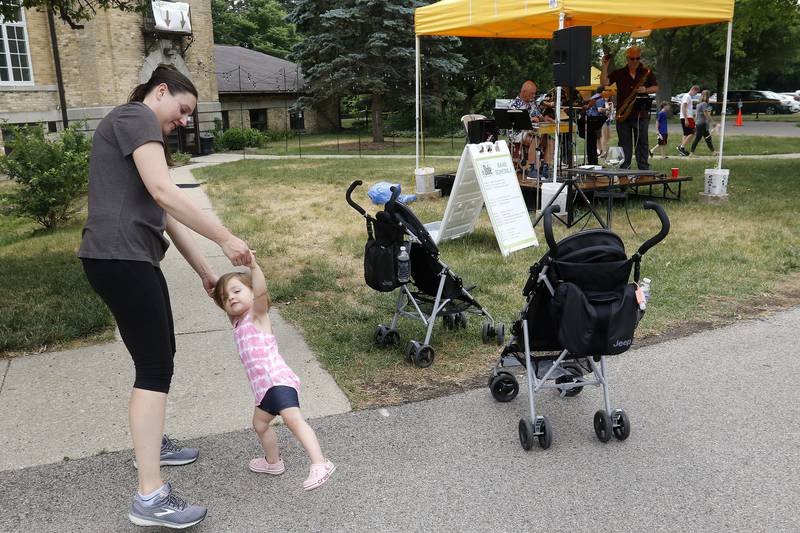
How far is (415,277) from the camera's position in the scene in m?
5.31

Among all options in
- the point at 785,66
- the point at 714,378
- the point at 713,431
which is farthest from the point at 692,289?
the point at 785,66

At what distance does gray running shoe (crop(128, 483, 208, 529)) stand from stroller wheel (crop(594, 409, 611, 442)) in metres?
2.14

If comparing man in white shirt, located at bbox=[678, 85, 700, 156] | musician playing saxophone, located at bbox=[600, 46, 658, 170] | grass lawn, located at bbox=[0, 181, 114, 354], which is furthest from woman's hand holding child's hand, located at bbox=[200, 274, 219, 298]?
man in white shirt, located at bbox=[678, 85, 700, 156]

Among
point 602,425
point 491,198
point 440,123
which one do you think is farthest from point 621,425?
point 440,123

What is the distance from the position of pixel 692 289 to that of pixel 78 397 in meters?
5.34

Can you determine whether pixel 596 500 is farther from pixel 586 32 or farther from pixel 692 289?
pixel 586 32

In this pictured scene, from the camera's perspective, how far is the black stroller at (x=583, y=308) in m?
3.48

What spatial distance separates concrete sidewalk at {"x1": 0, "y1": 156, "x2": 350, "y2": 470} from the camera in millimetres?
3814

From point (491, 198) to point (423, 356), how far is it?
3.49 meters

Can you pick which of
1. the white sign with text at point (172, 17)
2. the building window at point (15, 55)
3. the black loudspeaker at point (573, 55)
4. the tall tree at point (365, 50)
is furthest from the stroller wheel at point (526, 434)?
the tall tree at point (365, 50)

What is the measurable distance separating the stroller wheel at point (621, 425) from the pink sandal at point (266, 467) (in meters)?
1.84

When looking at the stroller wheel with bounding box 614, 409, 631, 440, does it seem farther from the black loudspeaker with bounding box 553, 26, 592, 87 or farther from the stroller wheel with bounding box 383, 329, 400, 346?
the black loudspeaker with bounding box 553, 26, 592, 87

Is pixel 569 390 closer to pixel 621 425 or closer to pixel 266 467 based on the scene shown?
pixel 621 425

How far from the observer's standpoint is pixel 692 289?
653cm
